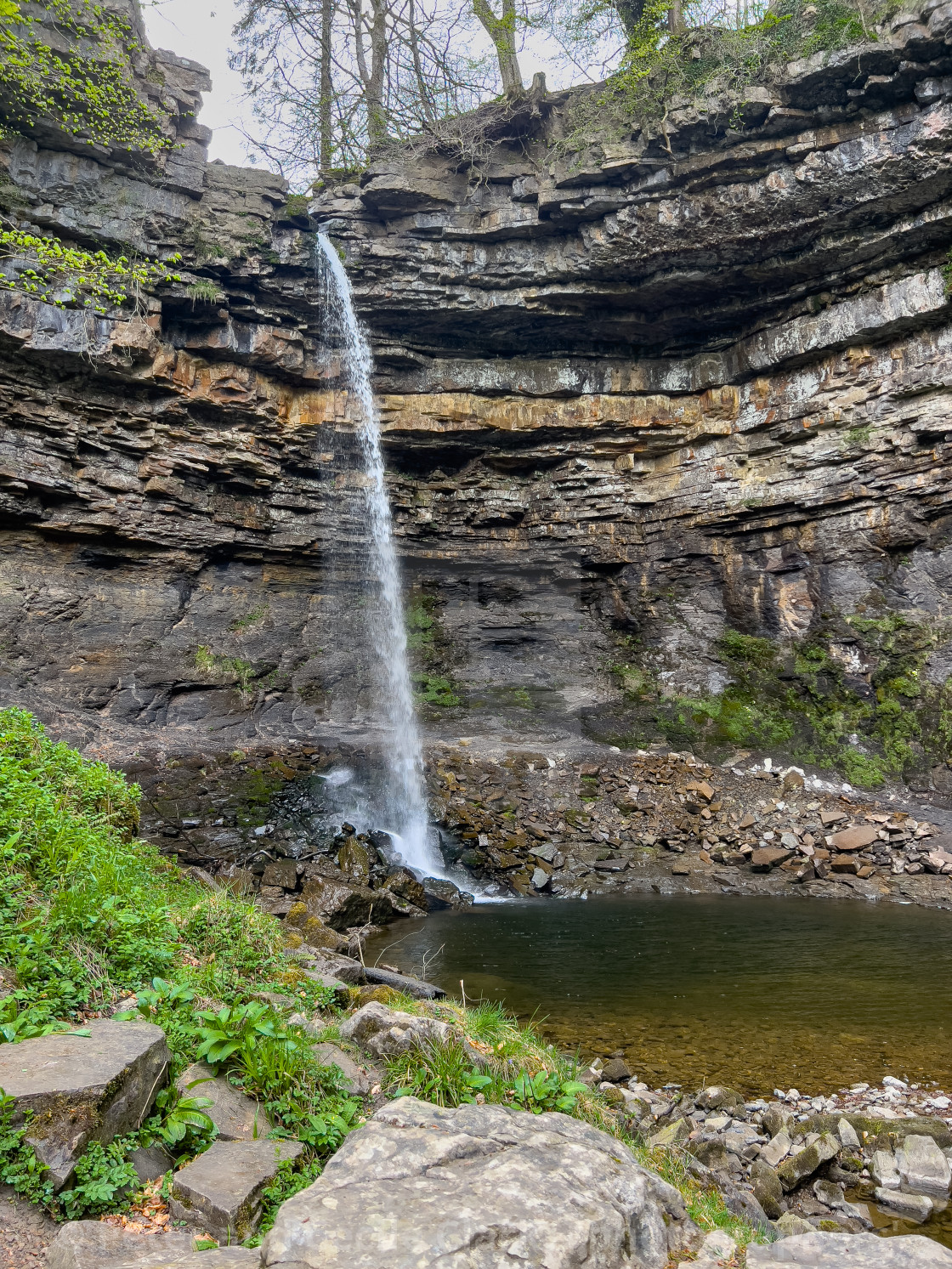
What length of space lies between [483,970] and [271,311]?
1591 cm

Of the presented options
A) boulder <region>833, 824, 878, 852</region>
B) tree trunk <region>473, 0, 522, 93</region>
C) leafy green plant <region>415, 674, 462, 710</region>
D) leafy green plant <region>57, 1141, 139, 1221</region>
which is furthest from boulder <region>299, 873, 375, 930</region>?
tree trunk <region>473, 0, 522, 93</region>

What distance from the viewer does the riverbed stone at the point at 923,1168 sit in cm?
429

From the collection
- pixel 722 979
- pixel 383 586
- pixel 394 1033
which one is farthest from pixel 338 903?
pixel 383 586

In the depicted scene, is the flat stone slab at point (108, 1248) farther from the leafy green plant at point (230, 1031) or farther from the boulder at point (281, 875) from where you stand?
the boulder at point (281, 875)

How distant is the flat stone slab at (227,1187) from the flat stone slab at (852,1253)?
5.43 feet

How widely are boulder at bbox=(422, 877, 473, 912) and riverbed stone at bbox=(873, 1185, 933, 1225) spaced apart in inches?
326

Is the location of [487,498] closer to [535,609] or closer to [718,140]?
[535,609]

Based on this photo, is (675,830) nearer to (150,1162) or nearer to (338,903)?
(338,903)

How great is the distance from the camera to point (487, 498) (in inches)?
806

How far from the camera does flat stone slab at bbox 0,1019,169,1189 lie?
248 centimetres

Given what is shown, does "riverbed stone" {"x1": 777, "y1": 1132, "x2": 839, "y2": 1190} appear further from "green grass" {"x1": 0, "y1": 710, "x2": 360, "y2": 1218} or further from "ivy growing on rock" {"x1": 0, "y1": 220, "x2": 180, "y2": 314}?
"ivy growing on rock" {"x1": 0, "y1": 220, "x2": 180, "y2": 314}

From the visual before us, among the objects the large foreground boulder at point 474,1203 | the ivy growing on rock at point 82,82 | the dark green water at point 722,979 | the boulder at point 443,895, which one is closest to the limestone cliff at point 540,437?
the ivy growing on rock at point 82,82

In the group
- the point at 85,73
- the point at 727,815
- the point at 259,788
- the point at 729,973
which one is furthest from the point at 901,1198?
the point at 85,73

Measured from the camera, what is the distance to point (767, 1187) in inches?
169
